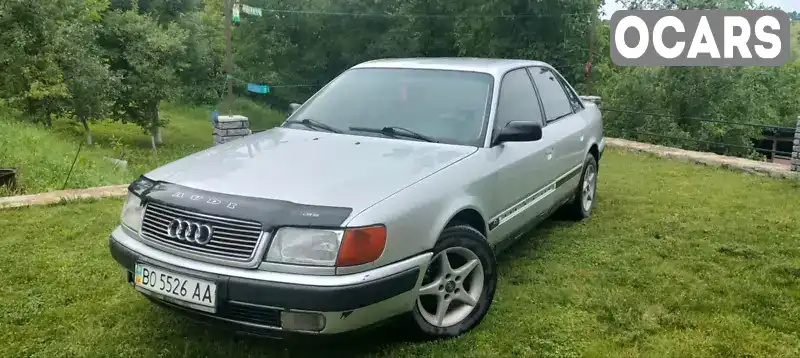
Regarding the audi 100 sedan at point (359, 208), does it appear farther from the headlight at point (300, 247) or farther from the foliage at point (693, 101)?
the foliage at point (693, 101)

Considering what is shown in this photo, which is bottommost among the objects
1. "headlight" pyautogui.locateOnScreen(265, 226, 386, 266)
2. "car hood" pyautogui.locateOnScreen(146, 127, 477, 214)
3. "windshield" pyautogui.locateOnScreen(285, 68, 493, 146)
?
"headlight" pyautogui.locateOnScreen(265, 226, 386, 266)

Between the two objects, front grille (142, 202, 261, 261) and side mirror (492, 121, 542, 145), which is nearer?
front grille (142, 202, 261, 261)

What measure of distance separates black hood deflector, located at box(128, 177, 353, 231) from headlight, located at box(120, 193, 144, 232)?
0.81 ft

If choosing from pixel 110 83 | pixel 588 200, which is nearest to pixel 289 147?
pixel 588 200

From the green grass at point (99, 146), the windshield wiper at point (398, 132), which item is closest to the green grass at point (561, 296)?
the windshield wiper at point (398, 132)

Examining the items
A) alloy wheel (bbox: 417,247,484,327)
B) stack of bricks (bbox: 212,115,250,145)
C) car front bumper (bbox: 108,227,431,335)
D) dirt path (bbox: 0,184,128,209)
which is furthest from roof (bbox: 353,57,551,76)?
dirt path (bbox: 0,184,128,209)

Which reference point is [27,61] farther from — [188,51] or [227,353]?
[227,353]

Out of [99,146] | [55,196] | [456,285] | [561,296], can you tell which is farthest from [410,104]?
[99,146]

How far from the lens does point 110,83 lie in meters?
22.8

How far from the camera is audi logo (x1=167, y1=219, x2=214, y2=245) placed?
2.63m

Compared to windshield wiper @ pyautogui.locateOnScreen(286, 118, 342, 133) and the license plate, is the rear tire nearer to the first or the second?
windshield wiper @ pyautogui.locateOnScreen(286, 118, 342, 133)

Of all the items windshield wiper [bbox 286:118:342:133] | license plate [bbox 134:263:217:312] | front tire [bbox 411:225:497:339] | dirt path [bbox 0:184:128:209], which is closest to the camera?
license plate [bbox 134:263:217:312]

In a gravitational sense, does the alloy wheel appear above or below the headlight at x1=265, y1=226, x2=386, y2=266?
below

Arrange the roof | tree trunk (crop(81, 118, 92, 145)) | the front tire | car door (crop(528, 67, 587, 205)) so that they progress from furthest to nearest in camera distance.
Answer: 1. tree trunk (crop(81, 118, 92, 145))
2. car door (crop(528, 67, 587, 205))
3. the roof
4. the front tire
